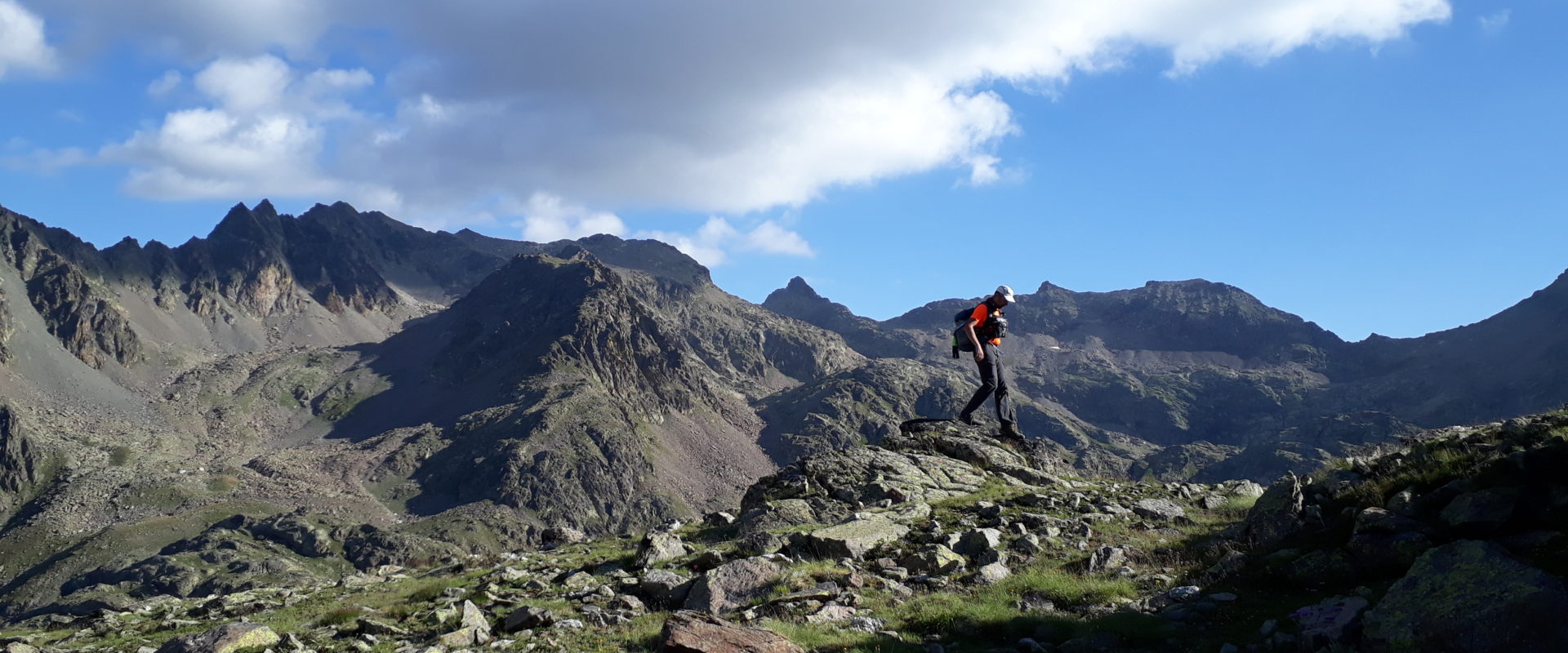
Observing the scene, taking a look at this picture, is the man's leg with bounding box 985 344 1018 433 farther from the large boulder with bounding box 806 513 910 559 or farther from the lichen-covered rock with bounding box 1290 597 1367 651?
the lichen-covered rock with bounding box 1290 597 1367 651

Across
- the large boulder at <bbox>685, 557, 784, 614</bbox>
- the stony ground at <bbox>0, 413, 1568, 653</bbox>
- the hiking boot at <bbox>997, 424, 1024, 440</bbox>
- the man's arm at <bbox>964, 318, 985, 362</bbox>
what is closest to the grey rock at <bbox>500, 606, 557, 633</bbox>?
the stony ground at <bbox>0, 413, 1568, 653</bbox>

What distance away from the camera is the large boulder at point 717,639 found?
446 inches

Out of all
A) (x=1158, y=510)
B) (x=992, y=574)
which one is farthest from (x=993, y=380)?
(x=992, y=574)

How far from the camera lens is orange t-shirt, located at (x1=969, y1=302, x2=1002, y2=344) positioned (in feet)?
87.9

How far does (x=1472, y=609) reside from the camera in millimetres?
9031

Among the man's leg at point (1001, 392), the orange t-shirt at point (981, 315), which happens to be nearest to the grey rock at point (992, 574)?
the man's leg at point (1001, 392)

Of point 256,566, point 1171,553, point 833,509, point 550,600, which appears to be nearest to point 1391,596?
point 1171,553

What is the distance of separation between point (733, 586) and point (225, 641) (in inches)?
331

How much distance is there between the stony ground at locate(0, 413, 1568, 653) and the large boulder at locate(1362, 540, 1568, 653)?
19 millimetres

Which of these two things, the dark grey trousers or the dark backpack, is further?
the dark grey trousers

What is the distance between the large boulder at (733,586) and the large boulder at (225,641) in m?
7.12

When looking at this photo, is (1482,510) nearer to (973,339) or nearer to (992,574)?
(992,574)

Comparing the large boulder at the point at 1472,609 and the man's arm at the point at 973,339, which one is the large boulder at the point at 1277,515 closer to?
the large boulder at the point at 1472,609

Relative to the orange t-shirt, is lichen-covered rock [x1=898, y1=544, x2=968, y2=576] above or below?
below
